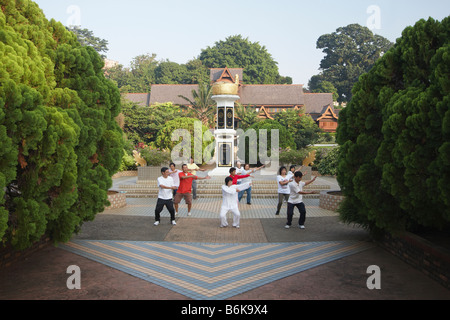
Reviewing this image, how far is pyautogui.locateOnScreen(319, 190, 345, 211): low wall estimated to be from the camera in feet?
45.3

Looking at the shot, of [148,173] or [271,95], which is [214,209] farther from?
[271,95]

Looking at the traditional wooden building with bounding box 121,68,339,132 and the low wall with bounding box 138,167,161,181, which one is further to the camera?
the traditional wooden building with bounding box 121,68,339,132

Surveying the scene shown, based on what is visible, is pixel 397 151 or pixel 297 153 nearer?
pixel 397 151

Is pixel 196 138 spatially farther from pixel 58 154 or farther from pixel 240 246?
pixel 58 154

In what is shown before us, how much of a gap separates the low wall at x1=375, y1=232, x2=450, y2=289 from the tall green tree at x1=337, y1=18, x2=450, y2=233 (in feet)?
1.23

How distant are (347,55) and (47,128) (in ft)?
261

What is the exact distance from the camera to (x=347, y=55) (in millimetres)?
78688

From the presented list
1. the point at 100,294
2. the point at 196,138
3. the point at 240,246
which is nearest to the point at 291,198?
the point at 240,246

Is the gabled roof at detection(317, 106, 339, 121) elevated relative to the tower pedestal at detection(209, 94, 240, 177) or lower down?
elevated

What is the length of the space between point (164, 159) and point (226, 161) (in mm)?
3544

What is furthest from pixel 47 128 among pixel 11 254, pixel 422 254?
pixel 422 254

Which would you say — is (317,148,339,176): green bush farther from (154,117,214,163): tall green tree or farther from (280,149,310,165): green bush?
(154,117,214,163): tall green tree

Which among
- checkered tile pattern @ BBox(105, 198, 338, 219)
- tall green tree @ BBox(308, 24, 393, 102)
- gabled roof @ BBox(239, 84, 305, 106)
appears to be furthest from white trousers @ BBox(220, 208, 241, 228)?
tall green tree @ BBox(308, 24, 393, 102)

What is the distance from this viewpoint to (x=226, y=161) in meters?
22.7
